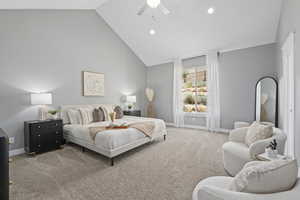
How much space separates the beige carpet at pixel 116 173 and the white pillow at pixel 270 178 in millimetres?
1115

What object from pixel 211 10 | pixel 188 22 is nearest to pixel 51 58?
pixel 188 22

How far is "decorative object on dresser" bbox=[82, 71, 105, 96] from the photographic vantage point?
4473 millimetres

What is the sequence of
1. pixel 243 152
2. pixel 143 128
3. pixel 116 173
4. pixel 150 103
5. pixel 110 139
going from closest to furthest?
pixel 243 152
pixel 116 173
pixel 110 139
pixel 143 128
pixel 150 103

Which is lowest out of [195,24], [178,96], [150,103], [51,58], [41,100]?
[150,103]

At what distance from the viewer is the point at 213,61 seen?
4969mm

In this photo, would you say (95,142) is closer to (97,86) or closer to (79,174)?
(79,174)

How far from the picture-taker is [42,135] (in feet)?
10.3

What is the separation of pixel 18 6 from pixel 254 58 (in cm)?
638

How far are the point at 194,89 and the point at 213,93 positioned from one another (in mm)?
885

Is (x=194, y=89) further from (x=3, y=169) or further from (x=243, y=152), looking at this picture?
(x=3, y=169)

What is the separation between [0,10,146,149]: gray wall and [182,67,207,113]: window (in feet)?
9.28

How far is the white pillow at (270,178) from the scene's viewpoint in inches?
33.2

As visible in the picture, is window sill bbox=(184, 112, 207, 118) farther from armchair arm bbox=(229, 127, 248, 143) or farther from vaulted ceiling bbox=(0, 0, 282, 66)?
armchair arm bbox=(229, 127, 248, 143)

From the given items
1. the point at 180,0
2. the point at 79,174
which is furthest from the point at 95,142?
the point at 180,0
